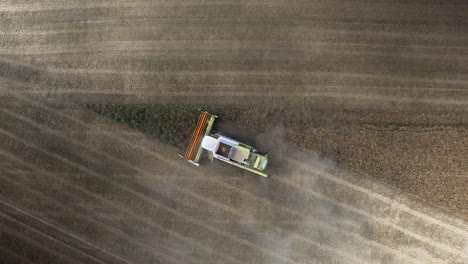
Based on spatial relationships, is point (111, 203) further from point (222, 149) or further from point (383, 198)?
point (383, 198)

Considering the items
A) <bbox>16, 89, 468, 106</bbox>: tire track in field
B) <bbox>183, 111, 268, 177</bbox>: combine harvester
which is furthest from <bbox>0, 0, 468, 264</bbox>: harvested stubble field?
<bbox>183, 111, 268, 177</bbox>: combine harvester

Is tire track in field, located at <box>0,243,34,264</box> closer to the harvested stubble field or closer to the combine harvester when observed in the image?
the harvested stubble field

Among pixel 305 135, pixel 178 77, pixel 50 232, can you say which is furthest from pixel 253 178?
Answer: pixel 50 232

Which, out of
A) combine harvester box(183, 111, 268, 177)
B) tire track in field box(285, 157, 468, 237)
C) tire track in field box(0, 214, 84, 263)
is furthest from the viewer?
tire track in field box(0, 214, 84, 263)

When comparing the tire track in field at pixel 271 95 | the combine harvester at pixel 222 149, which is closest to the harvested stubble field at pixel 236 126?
the tire track in field at pixel 271 95

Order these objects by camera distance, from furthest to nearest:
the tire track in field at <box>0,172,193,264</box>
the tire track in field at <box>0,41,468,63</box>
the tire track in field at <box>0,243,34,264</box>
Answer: the tire track in field at <box>0,243,34,264</box> < the tire track in field at <box>0,172,193,264</box> < the tire track in field at <box>0,41,468,63</box>

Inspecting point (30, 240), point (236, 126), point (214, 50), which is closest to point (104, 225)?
point (30, 240)
